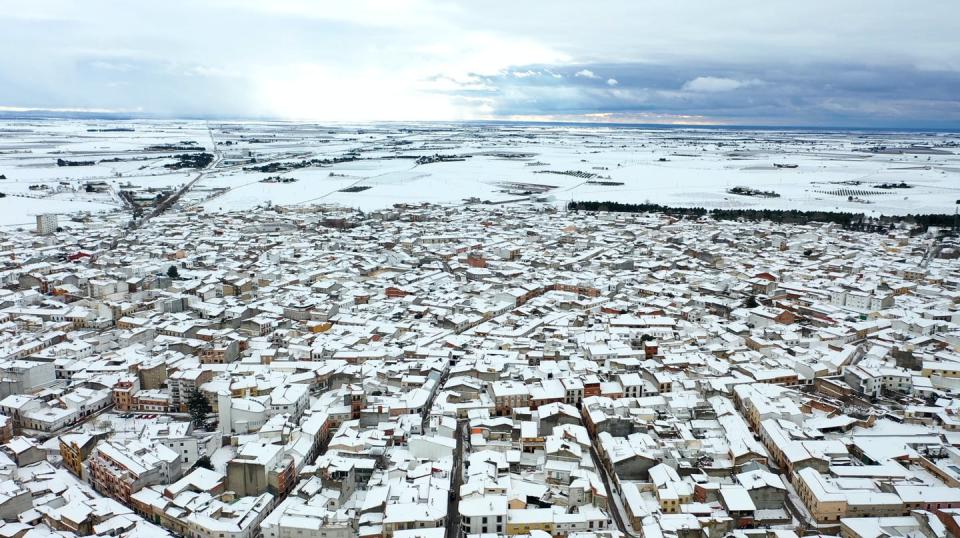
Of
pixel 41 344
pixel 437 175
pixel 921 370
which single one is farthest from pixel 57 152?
pixel 921 370

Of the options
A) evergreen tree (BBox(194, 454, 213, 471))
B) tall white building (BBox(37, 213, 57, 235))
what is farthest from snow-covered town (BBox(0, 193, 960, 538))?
tall white building (BBox(37, 213, 57, 235))

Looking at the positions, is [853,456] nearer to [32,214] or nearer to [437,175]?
[32,214]

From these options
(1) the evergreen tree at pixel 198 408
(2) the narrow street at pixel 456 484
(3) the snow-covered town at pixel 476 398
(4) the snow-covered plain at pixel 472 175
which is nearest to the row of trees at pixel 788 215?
(4) the snow-covered plain at pixel 472 175

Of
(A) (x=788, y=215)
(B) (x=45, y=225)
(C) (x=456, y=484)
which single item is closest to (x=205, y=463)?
(C) (x=456, y=484)

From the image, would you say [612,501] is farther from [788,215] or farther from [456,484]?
[788,215]

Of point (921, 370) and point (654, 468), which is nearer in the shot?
point (654, 468)

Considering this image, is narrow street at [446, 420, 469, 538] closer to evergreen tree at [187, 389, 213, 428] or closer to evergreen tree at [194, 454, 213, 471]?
evergreen tree at [194, 454, 213, 471]
